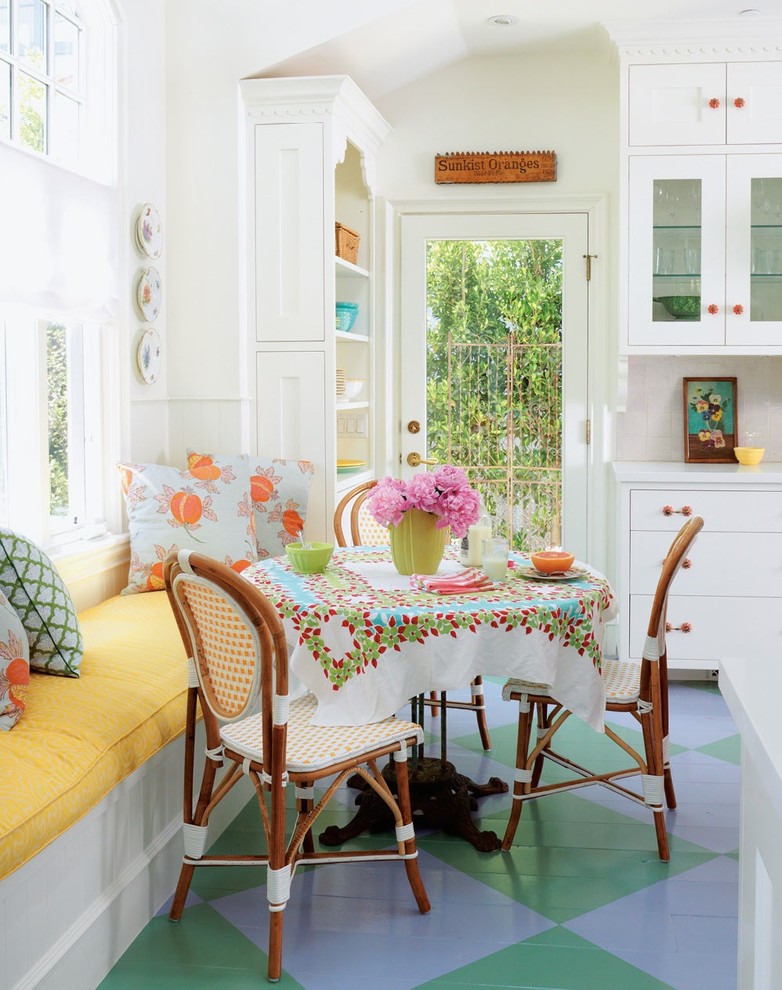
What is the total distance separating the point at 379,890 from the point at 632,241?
2.92 m

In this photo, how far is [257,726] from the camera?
2.67m

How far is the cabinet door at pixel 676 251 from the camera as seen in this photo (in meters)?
4.52

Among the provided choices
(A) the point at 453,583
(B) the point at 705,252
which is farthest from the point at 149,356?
(B) the point at 705,252

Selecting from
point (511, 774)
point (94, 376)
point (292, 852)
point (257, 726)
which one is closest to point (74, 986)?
point (292, 852)

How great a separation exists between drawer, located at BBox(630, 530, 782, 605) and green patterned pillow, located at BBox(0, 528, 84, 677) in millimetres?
2517

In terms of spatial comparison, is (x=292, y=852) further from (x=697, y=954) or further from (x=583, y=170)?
(x=583, y=170)

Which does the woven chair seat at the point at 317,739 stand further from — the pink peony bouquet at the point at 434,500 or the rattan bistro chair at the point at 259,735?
the pink peony bouquet at the point at 434,500

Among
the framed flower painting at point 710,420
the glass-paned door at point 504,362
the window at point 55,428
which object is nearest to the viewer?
the window at point 55,428

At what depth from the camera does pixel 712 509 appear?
4434 millimetres

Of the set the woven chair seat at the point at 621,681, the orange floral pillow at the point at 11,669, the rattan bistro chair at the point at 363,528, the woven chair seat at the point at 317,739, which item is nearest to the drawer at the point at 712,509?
the rattan bistro chair at the point at 363,528

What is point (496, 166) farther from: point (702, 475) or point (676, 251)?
point (702, 475)

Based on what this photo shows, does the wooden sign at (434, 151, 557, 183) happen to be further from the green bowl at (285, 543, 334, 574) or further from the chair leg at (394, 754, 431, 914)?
the chair leg at (394, 754, 431, 914)

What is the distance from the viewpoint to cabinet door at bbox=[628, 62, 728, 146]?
14.7ft

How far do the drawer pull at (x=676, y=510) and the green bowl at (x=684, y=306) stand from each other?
0.80 metres
